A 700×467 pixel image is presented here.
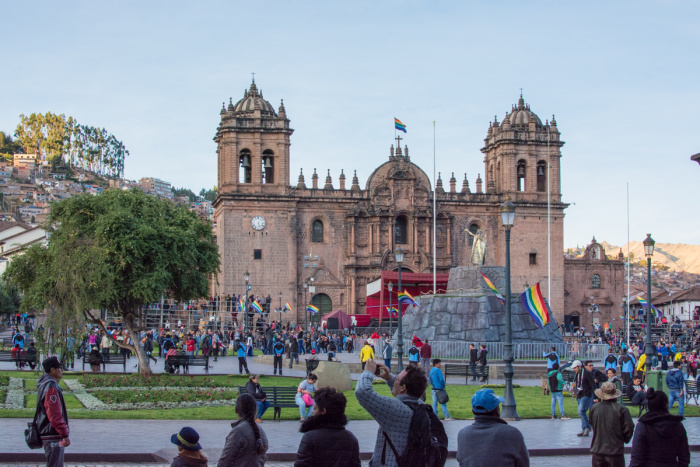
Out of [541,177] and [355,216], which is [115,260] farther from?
[541,177]

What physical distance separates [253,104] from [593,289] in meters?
24.1

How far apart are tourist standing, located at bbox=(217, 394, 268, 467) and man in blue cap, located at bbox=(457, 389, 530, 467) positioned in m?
1.65

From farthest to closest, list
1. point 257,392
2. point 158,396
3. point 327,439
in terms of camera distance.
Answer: point 158,396, point 257,392, point 327,439

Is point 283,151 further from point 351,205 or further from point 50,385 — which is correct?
point 50,385

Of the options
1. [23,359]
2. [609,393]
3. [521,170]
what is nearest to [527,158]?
[521,170]

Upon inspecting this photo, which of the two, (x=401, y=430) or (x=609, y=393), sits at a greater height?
(x=401, y=430)

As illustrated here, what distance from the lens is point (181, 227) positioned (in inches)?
976

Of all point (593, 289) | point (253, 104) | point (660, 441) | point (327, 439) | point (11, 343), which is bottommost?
point (11, 343)

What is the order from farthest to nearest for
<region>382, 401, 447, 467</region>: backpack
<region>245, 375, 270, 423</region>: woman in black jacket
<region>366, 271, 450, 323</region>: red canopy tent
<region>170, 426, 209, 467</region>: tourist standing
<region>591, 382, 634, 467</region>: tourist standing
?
1. <region>366, 271, 450, 323</region>: red canopy tent
2. <region>245, 375, 270, 423</region>: woman in black jacket
3. <region>591, 382, 634, 467</region>: tourist standing
4. <region>170, 426, 209, 467</region>: tourist standing
5. <region>382, 401, 447, 467</region>: backpack

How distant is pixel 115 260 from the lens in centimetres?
2286

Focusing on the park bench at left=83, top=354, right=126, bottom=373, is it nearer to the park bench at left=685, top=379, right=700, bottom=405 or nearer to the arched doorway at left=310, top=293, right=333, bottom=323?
the park bench at left=685, top=379, right=700, bottom=405

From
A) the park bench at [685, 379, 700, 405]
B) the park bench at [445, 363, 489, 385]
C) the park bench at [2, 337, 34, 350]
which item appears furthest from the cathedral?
the park bench at [685, 379, 700, 405]

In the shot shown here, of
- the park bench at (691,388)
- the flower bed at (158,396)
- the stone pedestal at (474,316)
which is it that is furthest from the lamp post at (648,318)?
the flower bed at (158,396)

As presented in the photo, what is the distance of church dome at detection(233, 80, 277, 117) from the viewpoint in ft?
167
